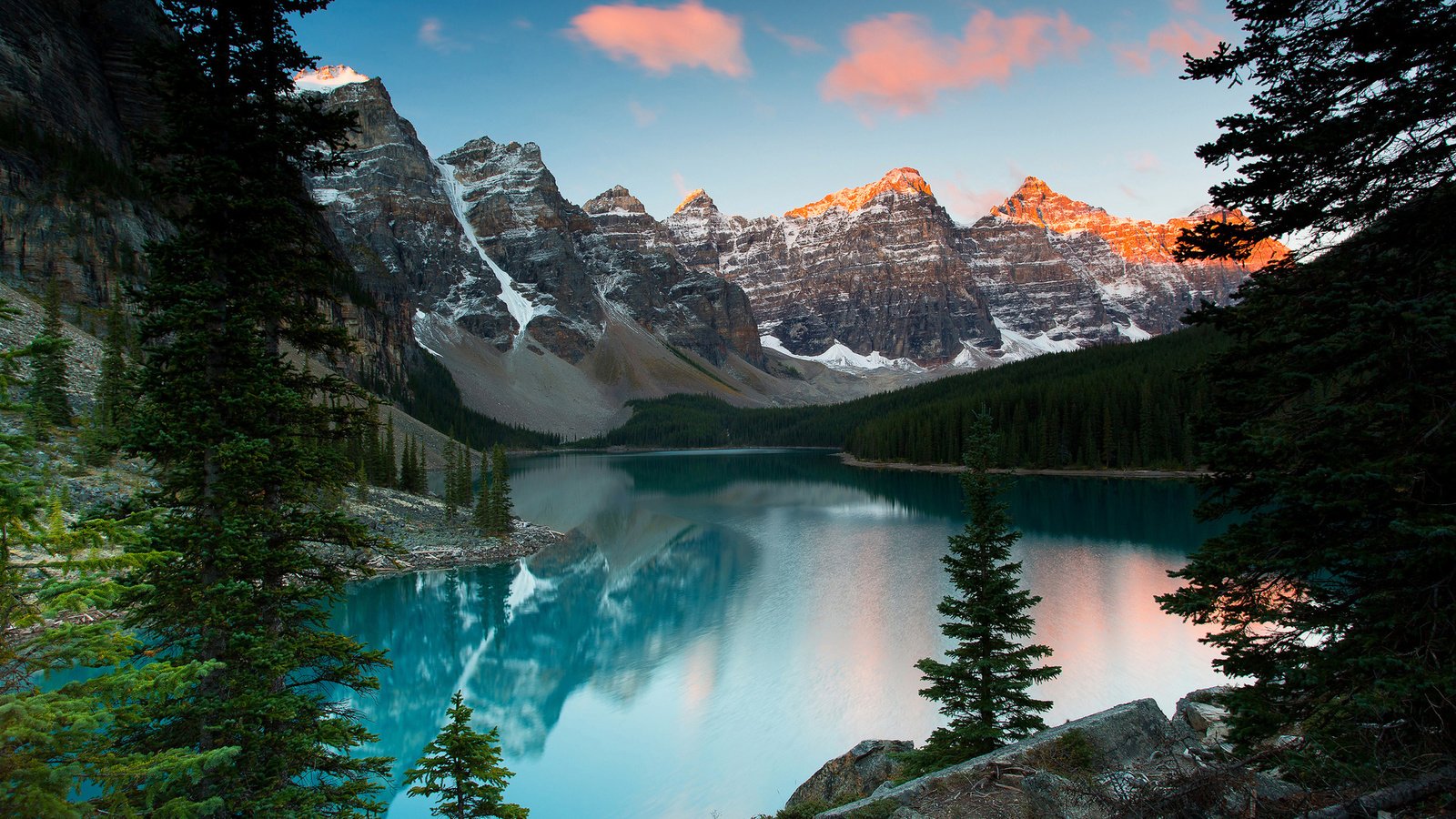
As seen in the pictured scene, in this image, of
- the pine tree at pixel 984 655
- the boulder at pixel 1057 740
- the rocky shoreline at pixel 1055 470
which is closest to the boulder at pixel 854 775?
the pine tree at pixel 984 655

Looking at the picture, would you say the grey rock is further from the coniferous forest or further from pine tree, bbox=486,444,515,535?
pine tree, bbox=486,444,515,535

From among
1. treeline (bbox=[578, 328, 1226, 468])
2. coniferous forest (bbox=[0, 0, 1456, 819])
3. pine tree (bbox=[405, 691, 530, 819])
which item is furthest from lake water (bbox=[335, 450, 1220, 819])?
treeline (bbox=[578, 328, 1226, 468])

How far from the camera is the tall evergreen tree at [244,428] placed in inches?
302

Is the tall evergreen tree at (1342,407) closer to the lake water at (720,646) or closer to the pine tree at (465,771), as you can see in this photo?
the pine tree at (465,771)

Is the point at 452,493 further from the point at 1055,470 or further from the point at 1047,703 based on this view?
the point at 1055,470

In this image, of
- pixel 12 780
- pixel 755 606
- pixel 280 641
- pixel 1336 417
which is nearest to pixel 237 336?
pixel 280 641

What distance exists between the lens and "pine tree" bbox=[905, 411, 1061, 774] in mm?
12164

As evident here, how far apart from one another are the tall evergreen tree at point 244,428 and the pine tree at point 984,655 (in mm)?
9375

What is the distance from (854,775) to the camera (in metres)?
13.4

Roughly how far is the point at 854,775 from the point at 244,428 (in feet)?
39.3

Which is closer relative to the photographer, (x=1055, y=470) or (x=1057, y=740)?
(x=1057, y=740)

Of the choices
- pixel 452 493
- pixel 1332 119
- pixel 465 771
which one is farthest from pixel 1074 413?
pixel 465 771

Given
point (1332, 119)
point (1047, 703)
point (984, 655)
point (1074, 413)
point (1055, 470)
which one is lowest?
point (1055, 470)

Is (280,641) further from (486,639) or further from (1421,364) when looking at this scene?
(486,639)
